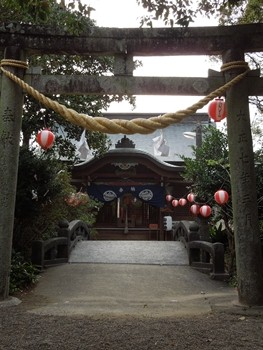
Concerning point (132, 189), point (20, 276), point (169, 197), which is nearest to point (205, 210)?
point (20, 276)

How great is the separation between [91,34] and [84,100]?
600 centimetres

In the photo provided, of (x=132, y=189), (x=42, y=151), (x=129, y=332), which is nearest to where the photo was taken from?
(x=129, y=332)

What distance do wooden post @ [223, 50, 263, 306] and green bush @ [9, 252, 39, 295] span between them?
12.1 ft

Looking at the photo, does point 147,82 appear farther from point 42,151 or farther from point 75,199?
point 75,199

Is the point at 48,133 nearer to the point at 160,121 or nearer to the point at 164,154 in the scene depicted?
the point at 160,121

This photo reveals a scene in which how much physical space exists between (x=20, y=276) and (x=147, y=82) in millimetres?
4104

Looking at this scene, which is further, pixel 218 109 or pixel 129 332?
pixel 218 109

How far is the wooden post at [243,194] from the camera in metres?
4.43

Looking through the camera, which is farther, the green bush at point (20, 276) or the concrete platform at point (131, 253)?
the concrete platform at point (131, 253)

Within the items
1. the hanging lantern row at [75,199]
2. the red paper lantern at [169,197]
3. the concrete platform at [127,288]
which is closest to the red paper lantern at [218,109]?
the concrete platform at [127,288]

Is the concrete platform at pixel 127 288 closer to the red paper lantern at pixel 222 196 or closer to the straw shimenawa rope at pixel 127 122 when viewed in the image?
the red paper lantern at pixel 222 196

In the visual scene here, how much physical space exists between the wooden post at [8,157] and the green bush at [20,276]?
1.34 m

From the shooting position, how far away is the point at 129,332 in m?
3.35

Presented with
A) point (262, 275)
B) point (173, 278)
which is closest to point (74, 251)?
point (173, 278)
